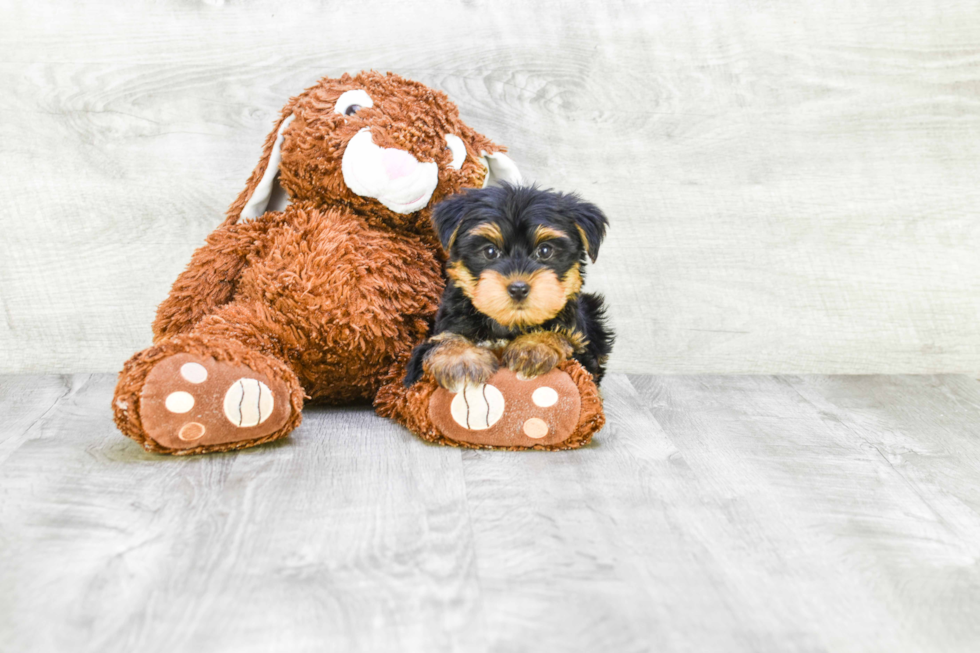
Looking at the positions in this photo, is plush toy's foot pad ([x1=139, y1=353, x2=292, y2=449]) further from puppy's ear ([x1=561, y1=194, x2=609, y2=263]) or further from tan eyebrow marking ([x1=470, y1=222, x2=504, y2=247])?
puppy's ear ([x1=561, y1=194, x2=609, y2=263])

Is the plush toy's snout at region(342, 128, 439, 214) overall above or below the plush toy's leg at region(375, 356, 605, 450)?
above

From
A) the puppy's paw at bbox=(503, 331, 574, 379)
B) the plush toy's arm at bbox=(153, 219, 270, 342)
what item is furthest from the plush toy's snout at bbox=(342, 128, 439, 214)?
the puppy's paw at bbox=(503, 331, 574, 379)

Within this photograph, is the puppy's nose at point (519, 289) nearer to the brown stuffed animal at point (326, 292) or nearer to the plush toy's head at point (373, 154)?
the brown stuffed animal at point (326, 292)

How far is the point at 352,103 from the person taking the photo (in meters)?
2.00

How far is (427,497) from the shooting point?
1562mm

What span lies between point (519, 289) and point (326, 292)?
1.72 feet

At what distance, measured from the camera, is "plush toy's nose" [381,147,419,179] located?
1897 millimetres

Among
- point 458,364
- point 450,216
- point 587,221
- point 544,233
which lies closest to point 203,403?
point 458,364

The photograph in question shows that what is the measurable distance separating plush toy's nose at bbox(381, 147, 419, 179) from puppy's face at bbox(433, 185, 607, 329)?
0.17 m

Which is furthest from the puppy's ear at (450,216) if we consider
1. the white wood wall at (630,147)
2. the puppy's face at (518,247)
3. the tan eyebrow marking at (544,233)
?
the white wood wall at (630,147)

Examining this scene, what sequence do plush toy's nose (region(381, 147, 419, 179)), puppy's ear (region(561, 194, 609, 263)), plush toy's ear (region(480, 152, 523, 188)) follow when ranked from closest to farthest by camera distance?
1. puppy's ear (region(561, 194, 609, 263))
2. plush toy's nose (region(381, 147, 419, 179))
3. plush toy's ear (region(480, 152, 523, 188))

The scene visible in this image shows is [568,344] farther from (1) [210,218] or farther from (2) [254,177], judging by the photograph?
(1) [210,218]

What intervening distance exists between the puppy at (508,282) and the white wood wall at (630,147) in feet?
2.80

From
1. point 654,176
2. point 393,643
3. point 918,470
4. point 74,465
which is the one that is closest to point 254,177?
point 74,465
